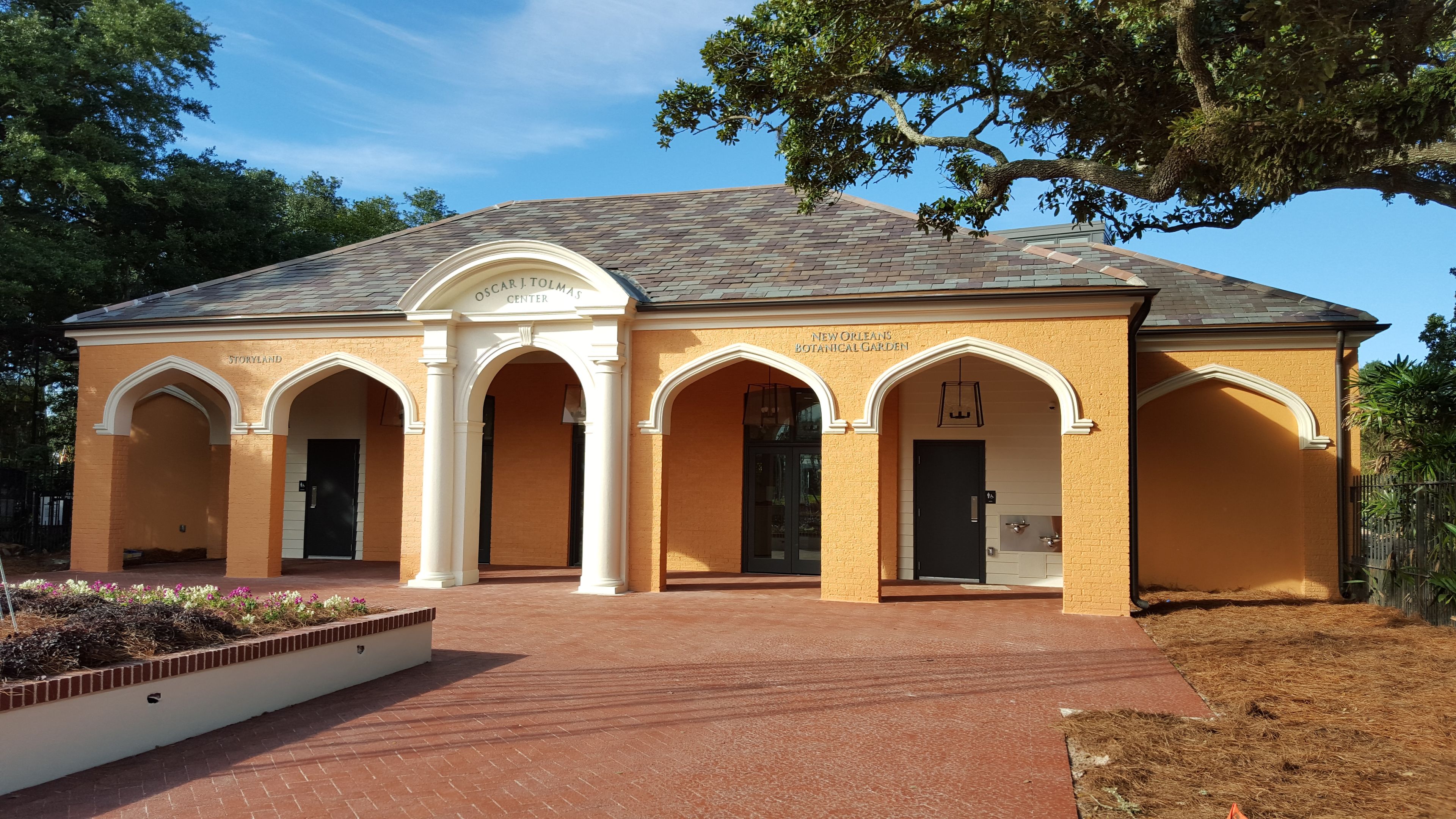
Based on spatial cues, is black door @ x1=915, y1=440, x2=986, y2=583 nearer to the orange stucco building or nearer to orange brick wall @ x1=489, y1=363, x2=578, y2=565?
the orange stucco building

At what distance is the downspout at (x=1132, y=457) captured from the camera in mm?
12328

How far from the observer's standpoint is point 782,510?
17047mm

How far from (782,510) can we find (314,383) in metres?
7.99

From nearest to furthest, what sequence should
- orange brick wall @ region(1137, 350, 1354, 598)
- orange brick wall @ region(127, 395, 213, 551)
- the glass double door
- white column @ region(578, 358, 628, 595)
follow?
white column @ region(578, 358, 628, 595) → orange brick wall @ region(1137, 350, 1354, 598) → the glass double door → orange brick wall @ region(127, 395, 213, 551)

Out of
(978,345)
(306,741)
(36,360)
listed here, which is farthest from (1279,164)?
(36,360)

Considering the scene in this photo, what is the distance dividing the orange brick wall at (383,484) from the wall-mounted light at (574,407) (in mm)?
3529

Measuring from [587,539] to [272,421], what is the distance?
5.58m

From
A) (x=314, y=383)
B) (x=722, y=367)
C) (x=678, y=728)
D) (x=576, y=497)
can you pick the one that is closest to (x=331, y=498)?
(x=314, y=383)

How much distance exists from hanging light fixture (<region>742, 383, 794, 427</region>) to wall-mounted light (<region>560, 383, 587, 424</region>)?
2.98 metres

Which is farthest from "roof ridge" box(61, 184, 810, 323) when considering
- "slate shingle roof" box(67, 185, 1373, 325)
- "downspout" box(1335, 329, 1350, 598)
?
"downspout" box(1335, 329, 1350, 598)

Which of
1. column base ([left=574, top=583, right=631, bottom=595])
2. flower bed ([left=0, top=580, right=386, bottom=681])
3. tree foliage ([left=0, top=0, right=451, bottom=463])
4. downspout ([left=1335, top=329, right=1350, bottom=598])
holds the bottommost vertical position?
column base ([left=574, top=583, right=631, bottom=595])

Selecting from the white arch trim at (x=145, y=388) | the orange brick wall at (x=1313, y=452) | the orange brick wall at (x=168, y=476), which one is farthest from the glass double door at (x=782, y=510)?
the orange brick wall at (x=168, y=476)

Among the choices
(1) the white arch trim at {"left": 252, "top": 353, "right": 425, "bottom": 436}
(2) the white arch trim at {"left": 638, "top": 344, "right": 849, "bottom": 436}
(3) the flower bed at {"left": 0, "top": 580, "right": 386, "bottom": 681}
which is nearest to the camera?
(3) the flower bed at {"left": 0, "top": 580, "right": 386, "bottom": 681}

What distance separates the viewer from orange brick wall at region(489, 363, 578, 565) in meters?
17.9
